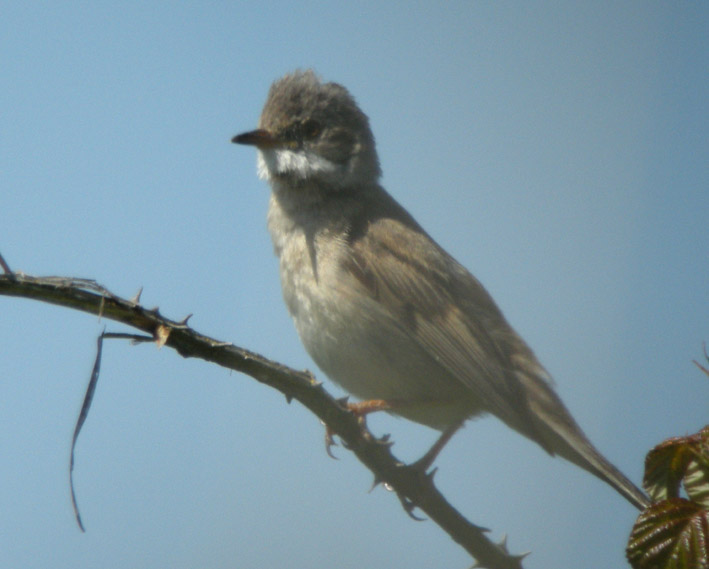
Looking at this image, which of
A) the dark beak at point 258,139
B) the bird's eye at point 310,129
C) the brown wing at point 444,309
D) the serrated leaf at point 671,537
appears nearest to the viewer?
the serrated leaf at point 671,537

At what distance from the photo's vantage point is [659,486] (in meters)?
1.87

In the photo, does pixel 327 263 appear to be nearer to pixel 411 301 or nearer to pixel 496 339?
pixel 411 301

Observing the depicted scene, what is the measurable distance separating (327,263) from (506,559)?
2680 mm

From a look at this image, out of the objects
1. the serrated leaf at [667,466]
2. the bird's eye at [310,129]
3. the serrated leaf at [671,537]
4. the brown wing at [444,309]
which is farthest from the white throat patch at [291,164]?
the serrated leaf at [671,537]

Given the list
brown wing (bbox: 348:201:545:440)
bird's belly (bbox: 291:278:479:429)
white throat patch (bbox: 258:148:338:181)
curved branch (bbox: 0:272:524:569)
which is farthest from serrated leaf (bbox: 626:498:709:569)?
white throat patch (bbox: 258:148:338:181)

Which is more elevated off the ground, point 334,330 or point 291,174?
point 291,174

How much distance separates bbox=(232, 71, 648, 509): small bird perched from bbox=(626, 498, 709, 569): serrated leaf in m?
2.53

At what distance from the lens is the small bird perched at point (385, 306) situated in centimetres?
488

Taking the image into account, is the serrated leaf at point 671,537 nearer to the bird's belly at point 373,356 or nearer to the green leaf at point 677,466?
the green leaf at point 677,466

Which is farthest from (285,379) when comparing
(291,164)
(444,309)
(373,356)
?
(291,164)

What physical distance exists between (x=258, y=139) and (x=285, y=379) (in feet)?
11.7

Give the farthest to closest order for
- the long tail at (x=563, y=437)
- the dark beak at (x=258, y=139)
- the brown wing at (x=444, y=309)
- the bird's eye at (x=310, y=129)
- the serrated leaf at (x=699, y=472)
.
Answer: the bird's eye at (x=310, y=129)
the dark beak at (x=258, y=139)
the brown wing at (x=444, y=309)
the long tail at (x=563, y=437)
the serrated leaf at (x=699, y=472)

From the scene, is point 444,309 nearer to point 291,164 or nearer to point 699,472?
point 291,164

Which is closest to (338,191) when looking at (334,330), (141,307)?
(334,330)
